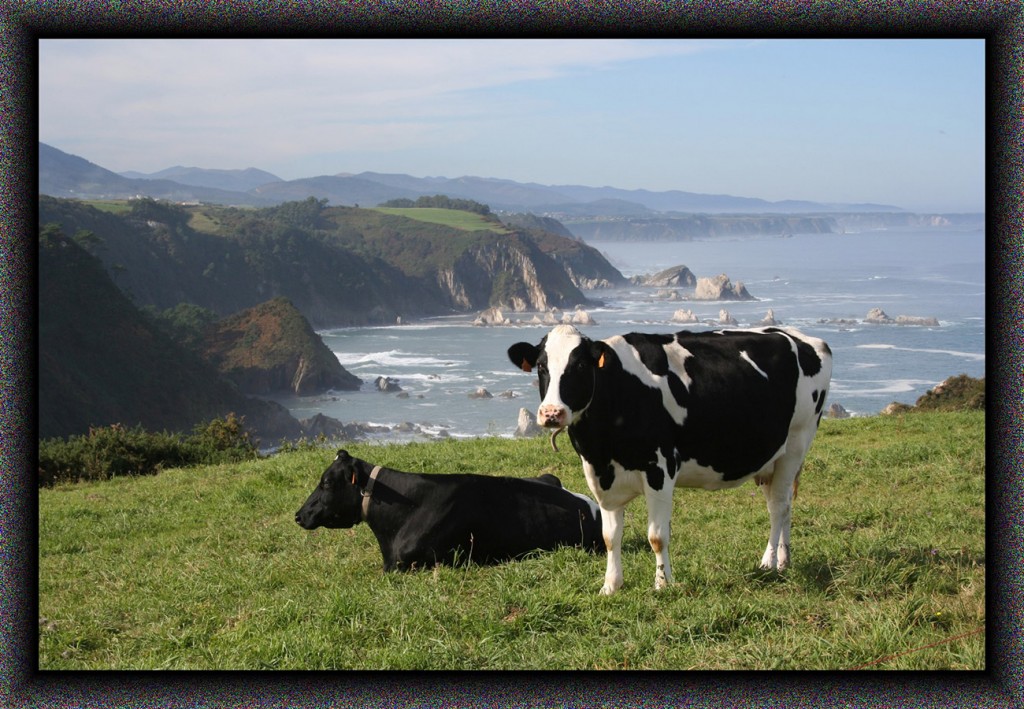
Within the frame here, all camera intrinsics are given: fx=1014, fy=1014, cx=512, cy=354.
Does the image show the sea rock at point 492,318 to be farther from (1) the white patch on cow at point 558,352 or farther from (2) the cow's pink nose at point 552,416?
(2) the cow's pink nose at point 552,416

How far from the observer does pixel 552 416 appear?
249 inches

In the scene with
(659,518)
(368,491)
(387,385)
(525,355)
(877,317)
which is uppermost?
(877,317)

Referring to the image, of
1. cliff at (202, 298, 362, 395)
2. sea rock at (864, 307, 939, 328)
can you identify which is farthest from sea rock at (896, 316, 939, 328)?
cliff at (202, 298, 362, 395)

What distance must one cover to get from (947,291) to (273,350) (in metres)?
52.1

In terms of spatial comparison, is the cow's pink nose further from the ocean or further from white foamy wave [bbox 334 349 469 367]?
white foamy wave [bbox 334 349 469 367]

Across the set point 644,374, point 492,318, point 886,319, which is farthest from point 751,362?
point 492,318

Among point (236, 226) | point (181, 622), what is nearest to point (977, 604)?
point (181, 622)

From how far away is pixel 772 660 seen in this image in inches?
235

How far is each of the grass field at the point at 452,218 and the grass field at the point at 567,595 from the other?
71.3m

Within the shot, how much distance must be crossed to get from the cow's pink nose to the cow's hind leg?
2.52 meters

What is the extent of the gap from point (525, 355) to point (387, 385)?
195ft

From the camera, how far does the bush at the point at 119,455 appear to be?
17.6 metres

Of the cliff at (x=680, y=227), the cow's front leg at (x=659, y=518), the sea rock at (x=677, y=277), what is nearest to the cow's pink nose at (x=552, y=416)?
the cow's front leg at (x=659, y=518)

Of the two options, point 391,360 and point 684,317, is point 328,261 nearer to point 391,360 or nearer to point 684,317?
point 391,360
